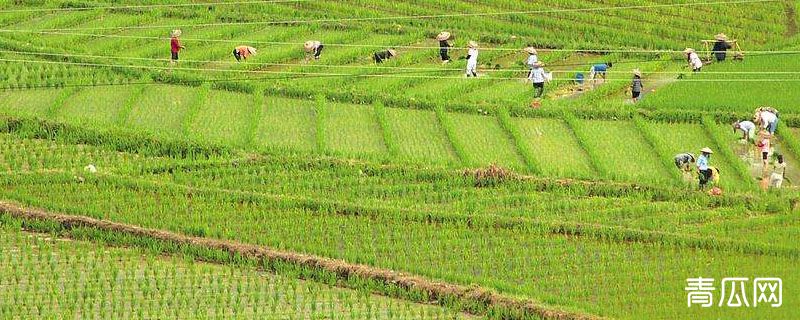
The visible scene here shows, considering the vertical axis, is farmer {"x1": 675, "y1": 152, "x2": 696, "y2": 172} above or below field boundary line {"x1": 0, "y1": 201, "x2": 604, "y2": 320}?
above

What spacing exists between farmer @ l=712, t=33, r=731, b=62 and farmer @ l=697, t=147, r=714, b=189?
437cm

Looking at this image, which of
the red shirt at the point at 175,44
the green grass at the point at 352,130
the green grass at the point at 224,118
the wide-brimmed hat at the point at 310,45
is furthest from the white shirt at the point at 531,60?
the red shirt at the point at 175,44

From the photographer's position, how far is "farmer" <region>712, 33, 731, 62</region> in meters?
25.2

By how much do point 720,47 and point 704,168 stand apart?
461cm

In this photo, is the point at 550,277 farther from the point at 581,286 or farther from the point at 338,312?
the point at 338,312

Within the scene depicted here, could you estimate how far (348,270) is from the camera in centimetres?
1869

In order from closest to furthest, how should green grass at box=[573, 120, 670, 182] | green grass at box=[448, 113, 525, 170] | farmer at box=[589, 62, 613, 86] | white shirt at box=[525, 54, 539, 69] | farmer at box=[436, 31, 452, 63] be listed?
green grass at box=[573, 120, 670, 182] → green grass at box=[448, 113, 525, 170] → white shirt at box=[525, 54, 539, 69] → farmer at box=[589, 62, 613, 86] → farmer at box=[436, 31, 452, 63]

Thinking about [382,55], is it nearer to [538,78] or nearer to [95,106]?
[538,78]

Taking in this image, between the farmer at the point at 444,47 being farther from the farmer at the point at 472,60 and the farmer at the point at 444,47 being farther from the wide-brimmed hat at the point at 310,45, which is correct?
the wide-brimmed hat at the point at 310,45

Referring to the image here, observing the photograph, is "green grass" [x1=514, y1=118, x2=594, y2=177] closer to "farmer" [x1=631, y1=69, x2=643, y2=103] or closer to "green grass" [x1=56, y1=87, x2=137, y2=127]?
"farmer" [x1=631, y1=69, x2=643, y2=103]

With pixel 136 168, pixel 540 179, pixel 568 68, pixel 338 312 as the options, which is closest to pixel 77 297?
pixel 338 312

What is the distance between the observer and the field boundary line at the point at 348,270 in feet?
58.4

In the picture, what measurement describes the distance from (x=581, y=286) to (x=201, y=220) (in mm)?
4036

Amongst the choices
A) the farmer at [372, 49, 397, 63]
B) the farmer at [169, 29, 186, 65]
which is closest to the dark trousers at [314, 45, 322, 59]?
the farmer at [372, 49, 397, 63]
